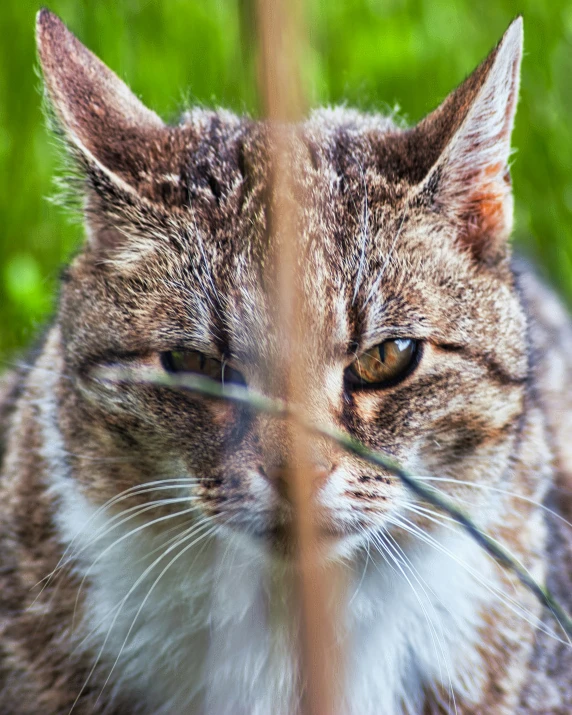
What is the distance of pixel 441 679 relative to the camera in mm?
2119

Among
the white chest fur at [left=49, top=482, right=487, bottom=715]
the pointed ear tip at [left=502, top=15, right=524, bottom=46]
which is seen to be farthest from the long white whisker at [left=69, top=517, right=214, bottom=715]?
the pointed ear tip at [left=502, top=15, right=524, bottom=46]

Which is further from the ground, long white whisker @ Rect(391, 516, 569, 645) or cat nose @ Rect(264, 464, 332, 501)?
cat nose @ Rect(264, 464, 332, 501)

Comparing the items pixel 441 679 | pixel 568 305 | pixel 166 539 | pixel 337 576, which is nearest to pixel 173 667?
pixel 166 539

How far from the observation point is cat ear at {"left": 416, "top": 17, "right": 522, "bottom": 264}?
1911 mm

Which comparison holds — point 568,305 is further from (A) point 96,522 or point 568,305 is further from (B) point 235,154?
(A) point 96,522

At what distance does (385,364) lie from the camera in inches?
74.3

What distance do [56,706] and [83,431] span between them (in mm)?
698

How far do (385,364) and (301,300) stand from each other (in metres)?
0.24

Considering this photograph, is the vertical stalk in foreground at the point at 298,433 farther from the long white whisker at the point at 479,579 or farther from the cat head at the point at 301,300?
the long white whisker at the point at 479,579

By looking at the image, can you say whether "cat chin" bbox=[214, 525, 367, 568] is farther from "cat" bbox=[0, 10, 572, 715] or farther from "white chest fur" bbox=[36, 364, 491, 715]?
"white chest fur" bbox=[36, 364, 491, 715]

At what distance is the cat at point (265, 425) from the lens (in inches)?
71.8

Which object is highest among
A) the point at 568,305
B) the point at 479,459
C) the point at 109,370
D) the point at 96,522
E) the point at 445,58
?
the point at 445,58

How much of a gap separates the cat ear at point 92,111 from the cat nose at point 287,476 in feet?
2.40

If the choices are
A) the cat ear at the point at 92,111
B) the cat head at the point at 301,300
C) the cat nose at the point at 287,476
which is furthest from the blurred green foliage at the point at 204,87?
the cat nose at the point at 287,476
